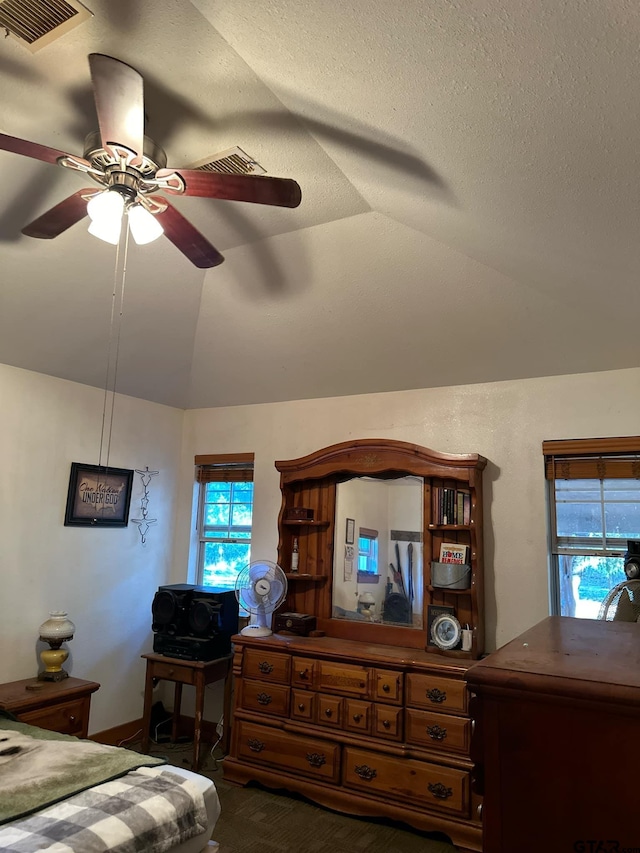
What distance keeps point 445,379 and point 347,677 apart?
194 centimetres

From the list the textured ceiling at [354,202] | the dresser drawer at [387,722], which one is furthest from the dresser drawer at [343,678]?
the textured ceiling at [354,202]

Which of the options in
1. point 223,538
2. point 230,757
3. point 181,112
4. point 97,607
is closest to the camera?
point 181,112

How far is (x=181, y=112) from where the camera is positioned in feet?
7.18

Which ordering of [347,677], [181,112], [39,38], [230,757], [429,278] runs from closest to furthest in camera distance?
[39,38]
[181,112]
[429,278]
[347,677]
[230,757]

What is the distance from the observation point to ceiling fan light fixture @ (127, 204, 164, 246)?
6.86 ft

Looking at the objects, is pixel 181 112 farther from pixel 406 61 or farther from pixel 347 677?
pixel 347 677

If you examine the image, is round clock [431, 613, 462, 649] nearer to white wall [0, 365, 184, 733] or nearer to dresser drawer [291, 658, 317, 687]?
dresser drawer [291, 658, 317, 687]

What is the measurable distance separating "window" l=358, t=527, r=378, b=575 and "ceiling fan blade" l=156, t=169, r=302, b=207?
8.04 feet

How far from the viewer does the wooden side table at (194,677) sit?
3748 mm

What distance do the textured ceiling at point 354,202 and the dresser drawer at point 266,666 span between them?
1826mm

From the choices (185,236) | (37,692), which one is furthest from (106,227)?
(37,692)

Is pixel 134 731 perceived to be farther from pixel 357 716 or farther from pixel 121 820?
pixel 121 820

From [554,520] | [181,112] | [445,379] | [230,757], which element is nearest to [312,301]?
[445,379]

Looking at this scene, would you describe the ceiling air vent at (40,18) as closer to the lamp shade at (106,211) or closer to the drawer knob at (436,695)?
the lamp shade at (106,211)
